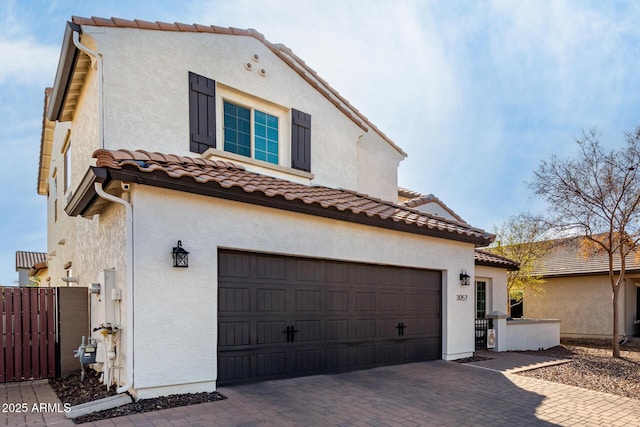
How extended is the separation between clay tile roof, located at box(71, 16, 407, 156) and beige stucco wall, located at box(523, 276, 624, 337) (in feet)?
40.9

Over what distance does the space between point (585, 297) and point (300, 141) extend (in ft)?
56.0

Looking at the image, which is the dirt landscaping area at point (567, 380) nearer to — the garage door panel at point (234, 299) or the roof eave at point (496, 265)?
the garage door panel at point (234, 299)

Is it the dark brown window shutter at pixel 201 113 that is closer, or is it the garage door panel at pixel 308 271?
the garage door panel at pixel 308 271

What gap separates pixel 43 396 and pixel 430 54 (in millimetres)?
11408

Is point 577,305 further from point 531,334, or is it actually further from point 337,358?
point 337,358

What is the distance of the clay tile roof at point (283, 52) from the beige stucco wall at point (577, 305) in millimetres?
12475

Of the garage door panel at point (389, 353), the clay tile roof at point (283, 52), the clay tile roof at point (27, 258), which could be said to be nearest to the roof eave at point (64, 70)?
the clay tile roof at point (283, 52)

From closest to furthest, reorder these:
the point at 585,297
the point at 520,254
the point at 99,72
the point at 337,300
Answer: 1. the point at 99,72
2. the point at 337,300
3. the point at 585,297
4. the point at 520,254

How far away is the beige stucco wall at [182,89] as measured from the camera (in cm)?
787

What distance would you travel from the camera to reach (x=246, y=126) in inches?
386

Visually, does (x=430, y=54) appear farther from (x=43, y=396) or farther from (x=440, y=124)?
(x=43, y=396)

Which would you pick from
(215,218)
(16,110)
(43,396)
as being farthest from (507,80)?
(16,110)

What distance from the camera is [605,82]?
1157cm

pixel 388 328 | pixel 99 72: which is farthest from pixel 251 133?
pixel 388 328
